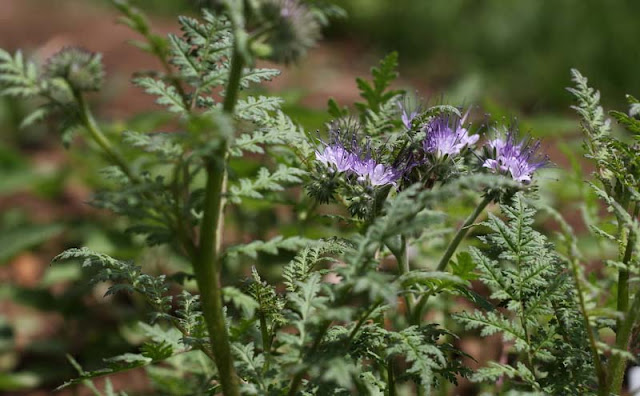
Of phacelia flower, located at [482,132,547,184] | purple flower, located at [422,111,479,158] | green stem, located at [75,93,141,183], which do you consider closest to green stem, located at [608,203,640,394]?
phacelia flower, located at [482,132,547,184]

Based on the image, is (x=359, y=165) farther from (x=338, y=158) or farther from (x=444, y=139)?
(x=444, y=139)

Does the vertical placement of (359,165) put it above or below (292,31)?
below

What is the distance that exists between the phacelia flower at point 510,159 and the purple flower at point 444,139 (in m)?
0.05

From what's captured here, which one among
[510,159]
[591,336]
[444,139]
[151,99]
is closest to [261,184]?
[444,139]

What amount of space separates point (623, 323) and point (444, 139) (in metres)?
0.54

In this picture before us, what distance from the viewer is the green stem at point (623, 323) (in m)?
1.47

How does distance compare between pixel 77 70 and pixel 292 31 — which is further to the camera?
pixel 292 31

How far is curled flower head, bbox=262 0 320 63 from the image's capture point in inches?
55.7

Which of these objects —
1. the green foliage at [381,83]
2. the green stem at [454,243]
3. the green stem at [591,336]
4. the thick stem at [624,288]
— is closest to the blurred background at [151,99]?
the green foliage at [381,83]

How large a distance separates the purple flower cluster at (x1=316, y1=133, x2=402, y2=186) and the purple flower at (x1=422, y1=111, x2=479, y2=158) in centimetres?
10

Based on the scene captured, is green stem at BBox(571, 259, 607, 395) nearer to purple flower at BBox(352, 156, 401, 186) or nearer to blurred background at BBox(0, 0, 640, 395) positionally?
purple flower at BBox(352, 156, 401, 186)

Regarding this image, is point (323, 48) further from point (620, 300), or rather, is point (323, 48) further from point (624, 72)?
point (620, 300)

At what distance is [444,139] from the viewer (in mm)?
1645

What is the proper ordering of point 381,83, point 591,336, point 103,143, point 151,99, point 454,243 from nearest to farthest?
1. point 103,143
2. point 591,336
3. point 454,243
4. point 381,83
5. point 151,99
